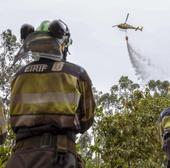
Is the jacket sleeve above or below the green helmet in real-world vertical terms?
below

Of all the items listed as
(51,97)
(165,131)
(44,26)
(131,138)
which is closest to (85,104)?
(51,97)

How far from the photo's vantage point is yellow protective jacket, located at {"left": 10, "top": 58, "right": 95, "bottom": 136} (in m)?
3.85

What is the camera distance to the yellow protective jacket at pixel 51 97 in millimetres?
3849

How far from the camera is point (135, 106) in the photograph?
18.2 metres

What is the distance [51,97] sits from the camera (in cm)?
392

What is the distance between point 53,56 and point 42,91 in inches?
12.5

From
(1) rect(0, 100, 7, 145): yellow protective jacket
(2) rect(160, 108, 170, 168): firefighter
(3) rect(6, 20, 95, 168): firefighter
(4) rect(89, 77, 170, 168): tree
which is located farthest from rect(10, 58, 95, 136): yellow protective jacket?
(4) rect(89, 77, 170, 168): tree

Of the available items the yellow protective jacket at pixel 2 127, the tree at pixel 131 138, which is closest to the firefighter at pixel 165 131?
the yellow protective jacket at pixel 2 127

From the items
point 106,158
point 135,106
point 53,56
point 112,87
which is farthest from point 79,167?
point 112,87

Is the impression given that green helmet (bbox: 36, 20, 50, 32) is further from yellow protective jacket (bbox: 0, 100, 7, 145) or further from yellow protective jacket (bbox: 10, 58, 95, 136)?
yellow protective jacket (bbox: 0, 100, 7, 145)

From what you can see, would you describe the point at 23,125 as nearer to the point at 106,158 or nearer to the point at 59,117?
the point at 59,117

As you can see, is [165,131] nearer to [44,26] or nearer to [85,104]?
[85,104]

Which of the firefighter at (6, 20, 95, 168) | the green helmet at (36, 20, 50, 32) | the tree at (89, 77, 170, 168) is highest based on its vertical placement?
the tree at (89, 77, 170, 168)

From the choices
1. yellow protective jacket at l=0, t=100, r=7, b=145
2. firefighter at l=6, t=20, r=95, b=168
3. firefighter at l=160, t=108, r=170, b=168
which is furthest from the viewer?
yellow protective jacket at l=0, t=100, r=7, b=145
